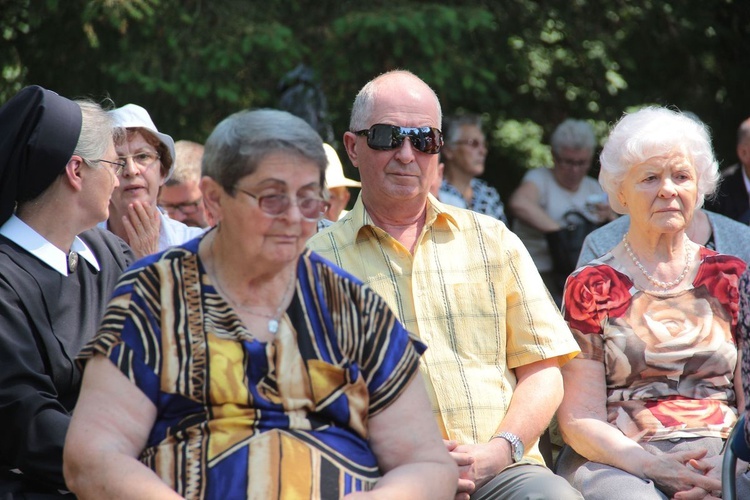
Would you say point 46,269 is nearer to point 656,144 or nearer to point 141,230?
point 141,230

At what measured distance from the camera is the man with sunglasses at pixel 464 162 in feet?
21.8

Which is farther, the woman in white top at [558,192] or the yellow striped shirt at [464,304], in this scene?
the woman in white top at [558,192]

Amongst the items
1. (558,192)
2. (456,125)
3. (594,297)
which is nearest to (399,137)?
(594,297)

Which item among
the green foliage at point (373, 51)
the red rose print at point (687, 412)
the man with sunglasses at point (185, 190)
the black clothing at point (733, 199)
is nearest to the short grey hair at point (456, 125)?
the green foliage at point (373, 51)

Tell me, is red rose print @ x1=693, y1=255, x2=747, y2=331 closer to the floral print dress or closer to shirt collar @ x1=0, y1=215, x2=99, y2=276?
the floral print dress

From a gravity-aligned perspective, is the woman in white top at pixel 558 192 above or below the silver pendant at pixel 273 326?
above

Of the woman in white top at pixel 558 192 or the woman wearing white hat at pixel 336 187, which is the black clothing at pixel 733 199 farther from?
A: the woman wearing white hat at pixel 336 187

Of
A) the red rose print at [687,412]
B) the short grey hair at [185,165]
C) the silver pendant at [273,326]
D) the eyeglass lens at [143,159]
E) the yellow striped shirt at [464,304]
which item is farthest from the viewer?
the short grey hair at [185,165]

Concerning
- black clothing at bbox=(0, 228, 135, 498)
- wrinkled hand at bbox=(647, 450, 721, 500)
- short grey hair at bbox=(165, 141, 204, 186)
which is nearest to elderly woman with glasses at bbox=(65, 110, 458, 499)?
black clothing at bbox=(0, 228, 135, 498)

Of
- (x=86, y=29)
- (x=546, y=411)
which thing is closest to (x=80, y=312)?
(x=546, y=411)

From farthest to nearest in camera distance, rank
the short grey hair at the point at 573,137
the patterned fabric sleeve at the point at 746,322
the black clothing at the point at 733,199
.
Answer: the short grey hair at the point at 573,137
the black clothing at the point at 733,199
the patterned fabric sleeve at the point at 746,322

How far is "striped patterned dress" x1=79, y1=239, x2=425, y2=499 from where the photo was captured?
8.02 ft

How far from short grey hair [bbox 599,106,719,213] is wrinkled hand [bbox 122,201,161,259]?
1.87 meters

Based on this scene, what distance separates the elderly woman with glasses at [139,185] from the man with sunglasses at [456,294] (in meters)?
0.87
